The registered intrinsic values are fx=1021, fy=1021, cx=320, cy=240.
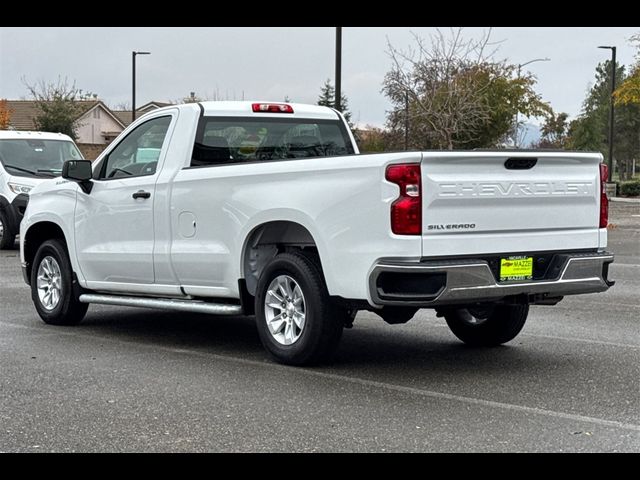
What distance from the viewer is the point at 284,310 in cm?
750

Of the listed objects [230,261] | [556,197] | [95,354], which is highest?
[556,197]

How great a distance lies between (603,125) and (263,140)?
9795cm

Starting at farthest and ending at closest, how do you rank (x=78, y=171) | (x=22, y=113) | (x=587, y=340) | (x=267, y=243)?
(x=22, y=113), (x=78, y=171), (x=587, y=340), (x=267, y=243)

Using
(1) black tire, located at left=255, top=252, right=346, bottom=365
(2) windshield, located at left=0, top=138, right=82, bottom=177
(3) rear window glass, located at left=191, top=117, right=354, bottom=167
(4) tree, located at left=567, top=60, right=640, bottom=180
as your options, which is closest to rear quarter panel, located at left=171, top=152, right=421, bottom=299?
(1) black tire, located at left=255, top=252, right=346, bottom=365

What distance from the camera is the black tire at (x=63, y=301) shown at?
9.59 metres

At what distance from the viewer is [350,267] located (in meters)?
6.90

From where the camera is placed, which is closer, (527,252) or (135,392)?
(135,392)

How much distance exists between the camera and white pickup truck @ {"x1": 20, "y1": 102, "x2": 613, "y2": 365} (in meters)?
6.70

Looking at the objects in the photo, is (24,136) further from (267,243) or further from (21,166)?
(267,243)

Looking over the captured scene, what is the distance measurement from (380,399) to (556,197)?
207 cm

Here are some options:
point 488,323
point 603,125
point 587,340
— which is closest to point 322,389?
point 488,323
